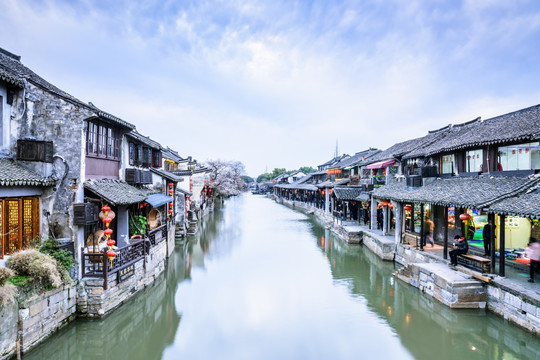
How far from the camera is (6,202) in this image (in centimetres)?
809

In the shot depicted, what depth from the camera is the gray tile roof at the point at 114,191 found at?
9906mm

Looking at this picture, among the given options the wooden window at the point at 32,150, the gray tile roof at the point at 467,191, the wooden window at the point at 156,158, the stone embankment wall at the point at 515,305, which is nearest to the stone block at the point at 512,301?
the stone embankment wall at the point at 515,305

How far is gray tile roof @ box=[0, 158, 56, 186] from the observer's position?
7.71 meters

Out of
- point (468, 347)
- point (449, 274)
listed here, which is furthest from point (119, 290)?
point (449, 274)

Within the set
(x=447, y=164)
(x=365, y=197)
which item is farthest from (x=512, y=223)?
(x=365, y=197)

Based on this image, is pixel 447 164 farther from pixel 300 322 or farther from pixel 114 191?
pixel 114 191

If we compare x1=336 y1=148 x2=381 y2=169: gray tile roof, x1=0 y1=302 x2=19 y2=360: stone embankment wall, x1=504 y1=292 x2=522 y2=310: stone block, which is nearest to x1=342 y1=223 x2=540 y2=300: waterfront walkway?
x1=504 y1=292 x2=522 y2=310: stone block

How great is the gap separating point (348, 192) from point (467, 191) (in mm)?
14702

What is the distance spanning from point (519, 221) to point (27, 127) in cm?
1834

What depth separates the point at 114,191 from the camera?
11.1 metres

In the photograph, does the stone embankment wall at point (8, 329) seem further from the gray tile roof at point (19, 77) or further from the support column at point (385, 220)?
the support column at point (385, 220)

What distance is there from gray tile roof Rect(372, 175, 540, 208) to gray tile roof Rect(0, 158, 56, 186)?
13.5 meters

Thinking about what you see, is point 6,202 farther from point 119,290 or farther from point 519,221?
point 519,221

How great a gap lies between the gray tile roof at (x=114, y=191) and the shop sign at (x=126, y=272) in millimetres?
2174
